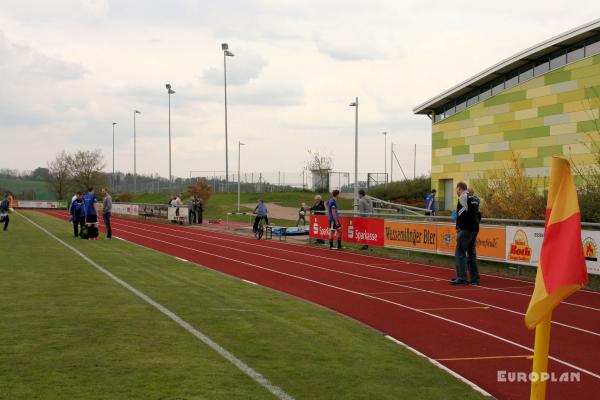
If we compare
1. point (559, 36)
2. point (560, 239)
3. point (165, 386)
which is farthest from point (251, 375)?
point (559, 36)

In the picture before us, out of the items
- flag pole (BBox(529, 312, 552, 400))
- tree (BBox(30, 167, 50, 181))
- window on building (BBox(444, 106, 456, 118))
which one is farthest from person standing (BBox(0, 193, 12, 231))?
tree (BBox(30, 167, 50, 181))

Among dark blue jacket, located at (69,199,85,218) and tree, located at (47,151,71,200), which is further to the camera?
tree, located at (47,151,71,200)

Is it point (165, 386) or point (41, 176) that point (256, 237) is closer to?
point (165, 386)

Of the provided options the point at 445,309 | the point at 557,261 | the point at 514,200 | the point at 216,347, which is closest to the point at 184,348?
the point at 216,347

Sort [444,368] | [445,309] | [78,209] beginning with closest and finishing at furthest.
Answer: [444,368] → [445,309] → [78,209]

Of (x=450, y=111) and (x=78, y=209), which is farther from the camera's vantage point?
(x=450, y=111)

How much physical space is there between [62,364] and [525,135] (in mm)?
33688

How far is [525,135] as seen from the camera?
120 feet

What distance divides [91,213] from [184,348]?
18.3 metres

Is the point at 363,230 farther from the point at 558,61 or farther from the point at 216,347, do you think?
the point at 558,61

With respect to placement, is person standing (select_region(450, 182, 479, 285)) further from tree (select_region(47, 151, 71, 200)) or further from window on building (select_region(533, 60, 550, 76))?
tree (select_region(47, 151, 71, 200))

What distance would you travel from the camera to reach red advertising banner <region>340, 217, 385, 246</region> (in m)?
21.9

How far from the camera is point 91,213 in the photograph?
79.9 ft

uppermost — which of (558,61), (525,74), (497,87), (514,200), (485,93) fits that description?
(558,61)
